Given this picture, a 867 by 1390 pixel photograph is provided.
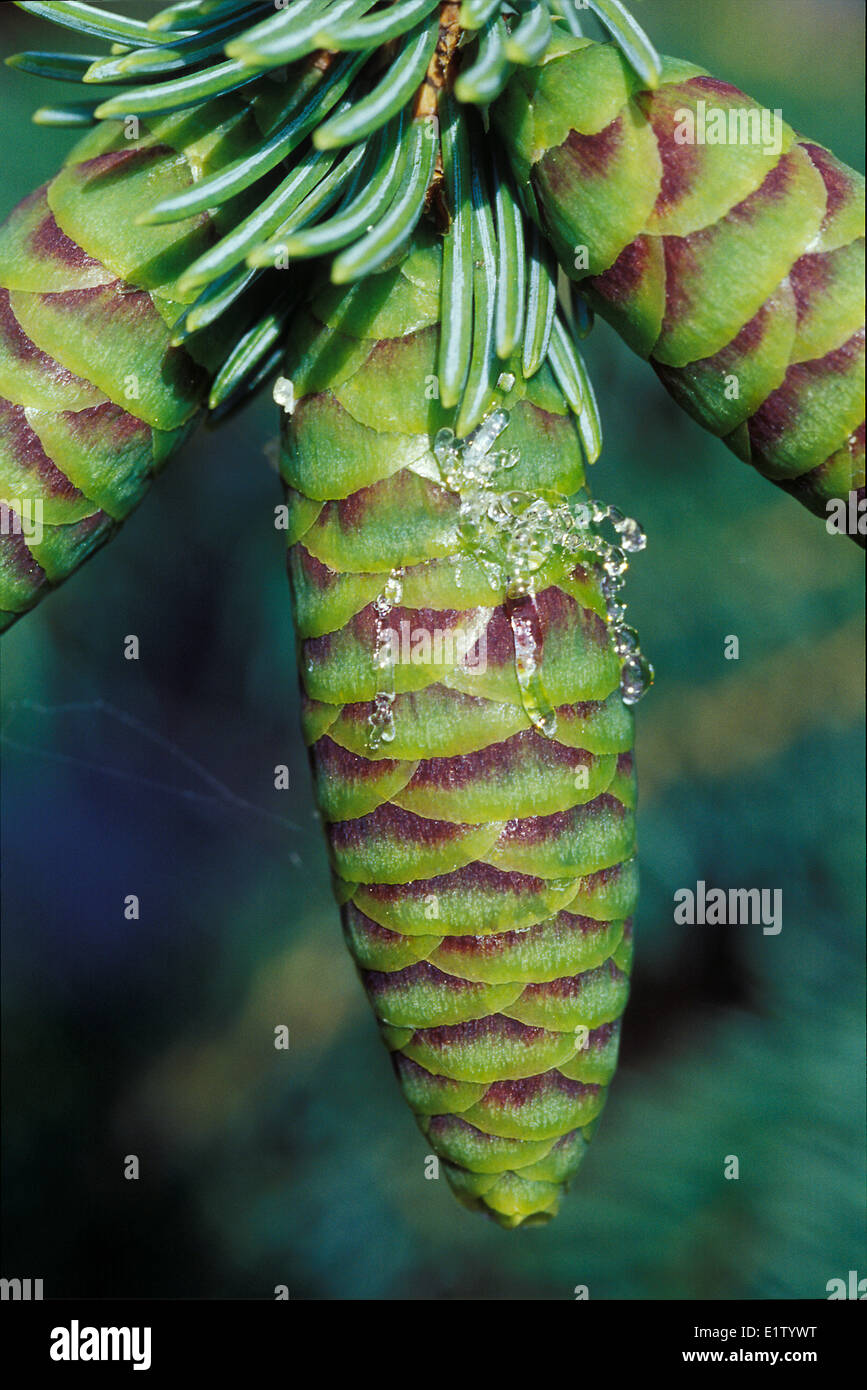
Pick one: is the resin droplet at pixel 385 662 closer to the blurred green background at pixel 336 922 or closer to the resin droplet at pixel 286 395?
the resin droplet at pixel 286 395

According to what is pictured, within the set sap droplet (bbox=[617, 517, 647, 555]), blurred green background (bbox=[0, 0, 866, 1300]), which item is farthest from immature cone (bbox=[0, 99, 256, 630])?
blurred green background (bbox=[0, 0, 866, 1300])

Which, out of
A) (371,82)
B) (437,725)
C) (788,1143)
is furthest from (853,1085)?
(371,82)

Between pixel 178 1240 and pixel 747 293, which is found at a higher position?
pixel 747 293

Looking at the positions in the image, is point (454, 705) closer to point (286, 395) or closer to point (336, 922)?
point (286, 395)

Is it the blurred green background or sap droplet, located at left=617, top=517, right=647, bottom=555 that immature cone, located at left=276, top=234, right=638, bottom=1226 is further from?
the blurred green background

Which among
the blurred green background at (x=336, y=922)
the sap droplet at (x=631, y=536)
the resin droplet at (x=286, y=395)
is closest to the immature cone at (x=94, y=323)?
the resin droplet at (x=286, y=395)

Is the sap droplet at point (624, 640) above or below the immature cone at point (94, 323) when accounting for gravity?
below
